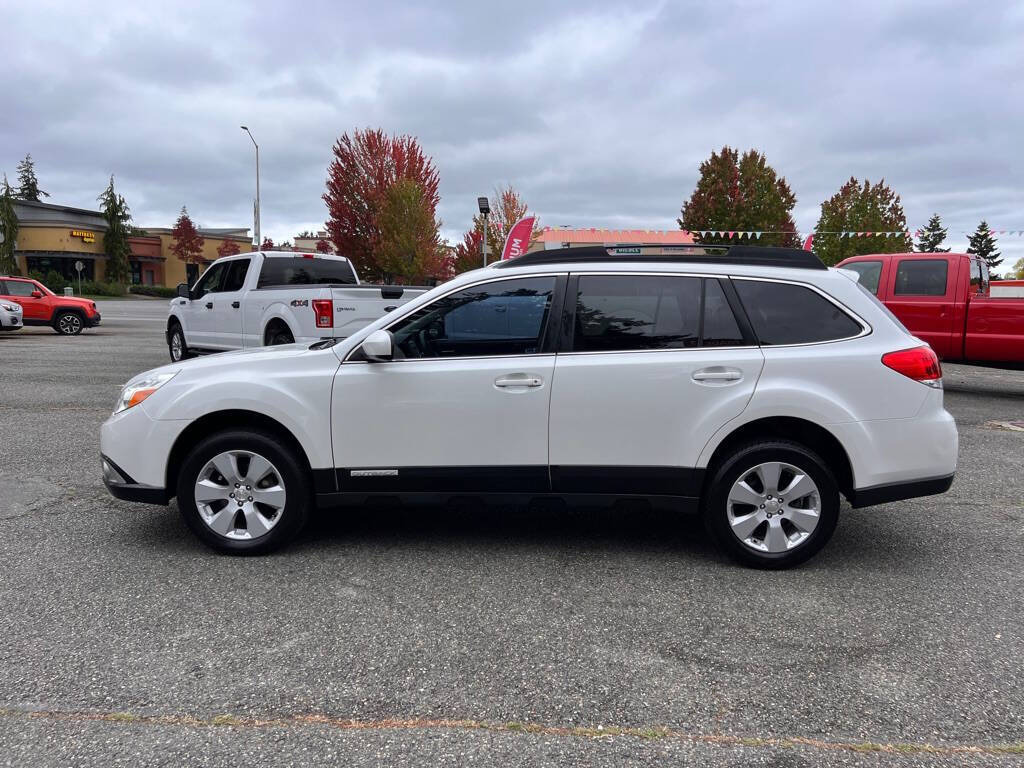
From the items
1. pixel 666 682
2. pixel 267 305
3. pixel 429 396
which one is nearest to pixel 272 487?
pixel 429 396

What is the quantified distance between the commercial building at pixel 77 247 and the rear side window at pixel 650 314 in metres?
61.2

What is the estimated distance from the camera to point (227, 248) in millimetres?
74625

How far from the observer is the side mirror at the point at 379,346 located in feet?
13.6

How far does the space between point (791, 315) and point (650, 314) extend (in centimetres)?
78

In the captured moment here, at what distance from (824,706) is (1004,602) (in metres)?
1.65

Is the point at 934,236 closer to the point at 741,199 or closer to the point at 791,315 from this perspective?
the point at 741,199

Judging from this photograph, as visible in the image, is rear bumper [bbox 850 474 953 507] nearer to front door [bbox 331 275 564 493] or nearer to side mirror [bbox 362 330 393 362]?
front door [bbox 331 275 564 493]

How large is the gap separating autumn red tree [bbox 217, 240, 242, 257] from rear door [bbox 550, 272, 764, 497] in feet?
249

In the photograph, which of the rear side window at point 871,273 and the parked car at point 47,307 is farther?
the parked car at point 47,307

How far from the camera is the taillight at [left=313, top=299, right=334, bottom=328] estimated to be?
402 inches

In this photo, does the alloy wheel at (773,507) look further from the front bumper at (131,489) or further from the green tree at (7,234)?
the green tree at (7,234)

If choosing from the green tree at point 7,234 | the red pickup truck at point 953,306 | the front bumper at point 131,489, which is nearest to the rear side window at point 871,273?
the red pickup truck at point 953,306

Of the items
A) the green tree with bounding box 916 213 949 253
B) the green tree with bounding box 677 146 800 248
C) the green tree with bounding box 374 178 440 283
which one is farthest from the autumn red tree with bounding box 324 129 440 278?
the green tree with bounding box 916 213 949 253

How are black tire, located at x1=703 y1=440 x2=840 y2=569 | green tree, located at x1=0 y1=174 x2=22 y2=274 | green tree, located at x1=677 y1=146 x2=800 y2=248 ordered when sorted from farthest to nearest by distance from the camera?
1. green tree, located at x1=0 y1=174 x2=22 y2=274
2. green tree, located at x1=677 y1=146 x2=800 y2=248
3. black tire, located at x1=703 y1=440 x2=840 y2=569
